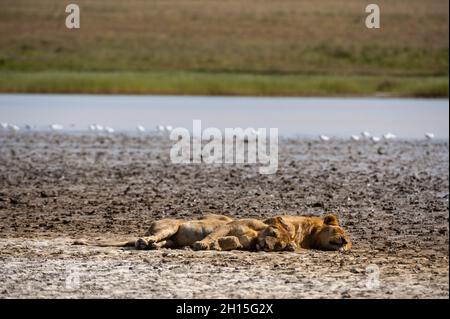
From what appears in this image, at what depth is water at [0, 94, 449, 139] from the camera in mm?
30031

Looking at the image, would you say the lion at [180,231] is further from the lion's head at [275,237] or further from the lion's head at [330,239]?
the lion's head at [330,239]

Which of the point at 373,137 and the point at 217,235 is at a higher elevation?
the point at 217,235

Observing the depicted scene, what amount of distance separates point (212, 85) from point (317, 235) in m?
33.3

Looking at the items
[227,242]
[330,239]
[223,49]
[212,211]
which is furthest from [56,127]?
[223,49]

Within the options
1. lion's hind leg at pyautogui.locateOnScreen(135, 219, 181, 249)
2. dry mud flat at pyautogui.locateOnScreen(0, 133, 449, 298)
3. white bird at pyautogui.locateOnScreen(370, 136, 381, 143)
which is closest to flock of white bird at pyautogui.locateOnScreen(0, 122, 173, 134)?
dry mud flat at pyautogui.locateOnScreen(0, 133, 449, 298)

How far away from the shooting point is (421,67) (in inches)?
2053

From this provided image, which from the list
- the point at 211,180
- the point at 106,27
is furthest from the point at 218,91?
the point at 211,180

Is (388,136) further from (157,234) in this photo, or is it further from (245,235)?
(157,234)

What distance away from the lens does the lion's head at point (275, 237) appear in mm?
11234

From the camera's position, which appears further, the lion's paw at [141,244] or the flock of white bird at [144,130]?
the flock of white bird at [144,130]

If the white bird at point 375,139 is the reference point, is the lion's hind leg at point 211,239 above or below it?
above

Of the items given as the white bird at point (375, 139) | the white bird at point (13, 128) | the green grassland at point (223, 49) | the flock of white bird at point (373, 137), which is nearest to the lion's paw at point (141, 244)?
the flock of white bird at point (373, 137)

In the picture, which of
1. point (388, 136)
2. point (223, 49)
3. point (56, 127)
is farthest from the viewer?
point (223, 49)

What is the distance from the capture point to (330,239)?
11.4 m
